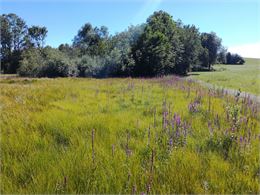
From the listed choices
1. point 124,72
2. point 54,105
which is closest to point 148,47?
point 124,72

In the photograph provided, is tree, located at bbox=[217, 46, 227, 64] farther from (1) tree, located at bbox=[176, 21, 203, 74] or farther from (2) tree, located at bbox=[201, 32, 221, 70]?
(1) tree, located at bbox=[176, 21, 203, 74]

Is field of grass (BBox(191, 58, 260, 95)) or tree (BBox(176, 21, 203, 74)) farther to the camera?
tree (BBox(176, 21, 203, 74))

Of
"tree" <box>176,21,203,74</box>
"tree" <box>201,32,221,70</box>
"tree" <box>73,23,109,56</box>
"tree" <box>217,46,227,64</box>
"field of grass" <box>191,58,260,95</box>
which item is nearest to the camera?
"field of grass" <box>191,58,260,95</box>

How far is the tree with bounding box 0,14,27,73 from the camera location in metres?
64.2

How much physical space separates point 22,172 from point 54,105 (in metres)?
3.46

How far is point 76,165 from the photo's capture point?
2.70 metres

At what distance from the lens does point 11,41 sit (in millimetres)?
70875

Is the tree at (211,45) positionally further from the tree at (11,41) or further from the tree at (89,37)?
the tree at (11,41)

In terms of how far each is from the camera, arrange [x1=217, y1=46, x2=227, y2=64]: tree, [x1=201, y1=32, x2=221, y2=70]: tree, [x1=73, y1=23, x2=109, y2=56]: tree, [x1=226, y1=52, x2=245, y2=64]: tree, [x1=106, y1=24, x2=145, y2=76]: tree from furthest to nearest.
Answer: [x1=226, y1=52, x2=245, y2=64]: tree, [x1=217, y1=46, x2=227, y2=64]: tree, [x1=201, y1=32, x2=221, y2=70]: tree, [x1=73, y1=23, x2=109, y2=56]: tree, [x1=106, y1=24, x2=145, y2=76]: tree

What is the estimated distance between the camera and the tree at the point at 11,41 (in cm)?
6425

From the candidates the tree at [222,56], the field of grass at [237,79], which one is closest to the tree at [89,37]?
the field of grass at [237,79]

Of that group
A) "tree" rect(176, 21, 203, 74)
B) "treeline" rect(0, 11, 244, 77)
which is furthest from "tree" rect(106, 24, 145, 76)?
"tree" rect(176, 21, 203, 74)

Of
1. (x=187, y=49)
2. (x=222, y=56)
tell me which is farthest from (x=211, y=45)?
(x=187, y=49)

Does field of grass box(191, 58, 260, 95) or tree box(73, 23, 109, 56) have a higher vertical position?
tree box(73, 23, 109, 56)
